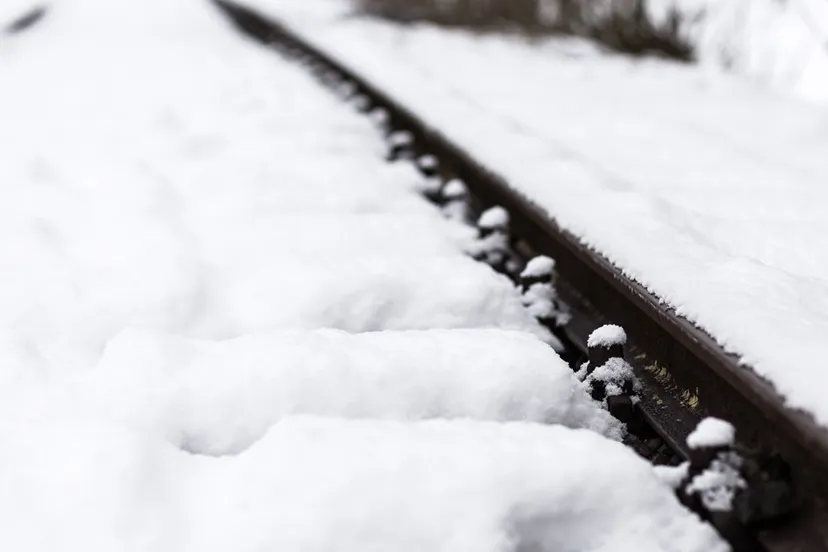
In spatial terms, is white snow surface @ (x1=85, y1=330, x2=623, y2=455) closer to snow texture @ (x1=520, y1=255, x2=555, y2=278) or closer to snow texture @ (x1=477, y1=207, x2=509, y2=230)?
snow texture @ (x1=520, y1=255, x2=555, y2=278)

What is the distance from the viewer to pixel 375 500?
1.23m

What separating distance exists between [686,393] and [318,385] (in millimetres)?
694

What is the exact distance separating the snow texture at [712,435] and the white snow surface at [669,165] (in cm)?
11

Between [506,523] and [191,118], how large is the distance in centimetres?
333

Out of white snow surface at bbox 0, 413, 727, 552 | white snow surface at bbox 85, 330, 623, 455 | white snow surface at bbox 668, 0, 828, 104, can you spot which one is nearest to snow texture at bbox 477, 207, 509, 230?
white snow surface at bbox 85, 330, 623, 455

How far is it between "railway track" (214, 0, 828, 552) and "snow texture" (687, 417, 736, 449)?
46 mm

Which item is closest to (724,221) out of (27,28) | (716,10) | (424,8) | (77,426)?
(77,426)

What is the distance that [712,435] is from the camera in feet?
4.04

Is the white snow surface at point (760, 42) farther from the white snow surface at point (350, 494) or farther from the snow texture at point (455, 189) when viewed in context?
the white snow surface at point (350, 494)

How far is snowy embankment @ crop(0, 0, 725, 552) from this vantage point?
1.23 meters

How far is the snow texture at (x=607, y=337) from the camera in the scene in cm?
162

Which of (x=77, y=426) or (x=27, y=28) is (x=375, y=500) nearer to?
(x=77, y=426)

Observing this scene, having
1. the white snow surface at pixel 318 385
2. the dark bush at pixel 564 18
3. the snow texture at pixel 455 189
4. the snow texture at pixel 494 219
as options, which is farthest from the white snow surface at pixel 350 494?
the dark bush at pixel 564 18

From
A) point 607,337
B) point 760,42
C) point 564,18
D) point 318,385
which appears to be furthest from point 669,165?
point 564,18
